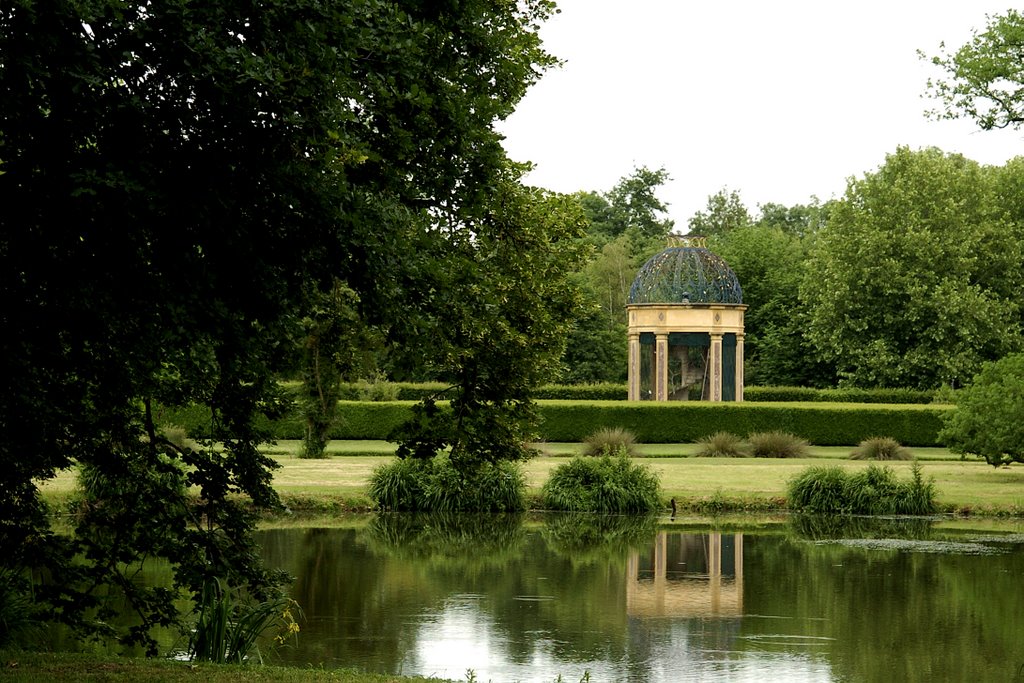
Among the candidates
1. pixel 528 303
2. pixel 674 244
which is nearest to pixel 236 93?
pixel 528 303

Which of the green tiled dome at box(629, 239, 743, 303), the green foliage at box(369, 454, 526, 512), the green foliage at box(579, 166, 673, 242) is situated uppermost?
the green foliage at box(579, 166, 673, 242)

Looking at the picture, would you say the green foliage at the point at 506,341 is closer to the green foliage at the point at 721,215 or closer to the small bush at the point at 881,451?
the small bush at the point at 881,451

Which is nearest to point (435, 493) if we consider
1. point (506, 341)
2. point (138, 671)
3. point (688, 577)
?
point (688, 577)

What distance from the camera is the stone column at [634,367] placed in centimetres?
4253

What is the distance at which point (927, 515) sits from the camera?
79.8 ft

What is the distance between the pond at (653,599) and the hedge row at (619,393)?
16.1 meters

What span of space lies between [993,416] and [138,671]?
68.7 ft

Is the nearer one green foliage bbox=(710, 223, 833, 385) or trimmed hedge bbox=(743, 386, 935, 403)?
trimmed hedge bbox=(743, 386, 935, 403)

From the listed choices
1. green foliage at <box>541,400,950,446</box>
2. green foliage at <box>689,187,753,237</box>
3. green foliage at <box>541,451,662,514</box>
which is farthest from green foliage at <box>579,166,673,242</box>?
green foliage at <box>541,451,662,514</box>

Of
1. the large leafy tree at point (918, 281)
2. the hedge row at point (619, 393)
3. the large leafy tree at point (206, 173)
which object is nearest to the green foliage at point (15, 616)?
the large leafy tree at point (206, 173)

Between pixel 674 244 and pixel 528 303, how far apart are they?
101ft

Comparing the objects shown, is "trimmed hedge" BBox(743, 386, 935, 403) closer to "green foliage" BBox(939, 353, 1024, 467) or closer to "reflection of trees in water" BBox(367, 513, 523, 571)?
"green foliage" BBox(939, 353, 1024, 467)

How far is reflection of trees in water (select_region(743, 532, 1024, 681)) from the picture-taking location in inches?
510

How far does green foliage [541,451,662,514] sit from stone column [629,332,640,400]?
17.6 meters
